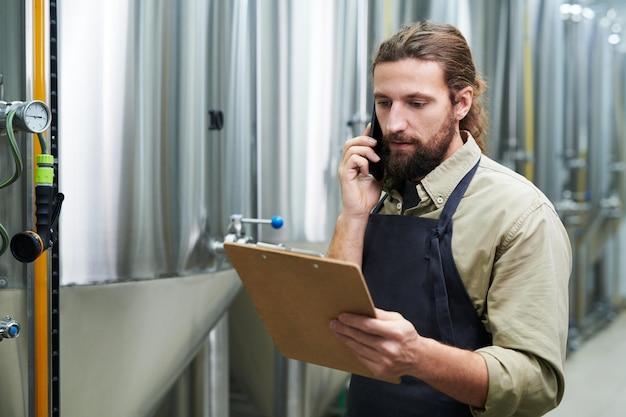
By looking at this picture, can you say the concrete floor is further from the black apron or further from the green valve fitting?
the green valve fitting

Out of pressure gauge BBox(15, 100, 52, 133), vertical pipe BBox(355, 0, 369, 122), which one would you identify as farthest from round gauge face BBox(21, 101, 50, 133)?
vertical pipe BBox(355, 0, 369, 122)

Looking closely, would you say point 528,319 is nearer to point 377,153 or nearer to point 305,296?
point 305,296

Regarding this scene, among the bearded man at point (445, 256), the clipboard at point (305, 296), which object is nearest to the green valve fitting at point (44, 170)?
the clipboard at point (305, 296)

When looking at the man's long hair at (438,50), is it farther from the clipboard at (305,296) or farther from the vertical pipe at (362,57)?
the vertical pipe at (362,57)

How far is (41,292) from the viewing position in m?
1.38

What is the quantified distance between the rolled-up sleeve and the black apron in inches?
2.9

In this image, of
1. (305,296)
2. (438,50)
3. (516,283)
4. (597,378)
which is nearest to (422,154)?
(438,50)

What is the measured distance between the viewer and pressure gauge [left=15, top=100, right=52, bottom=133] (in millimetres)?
1234

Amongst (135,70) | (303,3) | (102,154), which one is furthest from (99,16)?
(303,3)

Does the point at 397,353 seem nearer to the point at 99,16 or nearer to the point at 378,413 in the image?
the point at 378,413

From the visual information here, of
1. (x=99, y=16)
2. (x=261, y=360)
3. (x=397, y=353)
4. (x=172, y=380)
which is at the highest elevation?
(x=99, y=16)

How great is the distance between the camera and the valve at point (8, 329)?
1.29 metres

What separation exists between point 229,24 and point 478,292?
1108 mm

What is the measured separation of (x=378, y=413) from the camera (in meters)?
1.27
